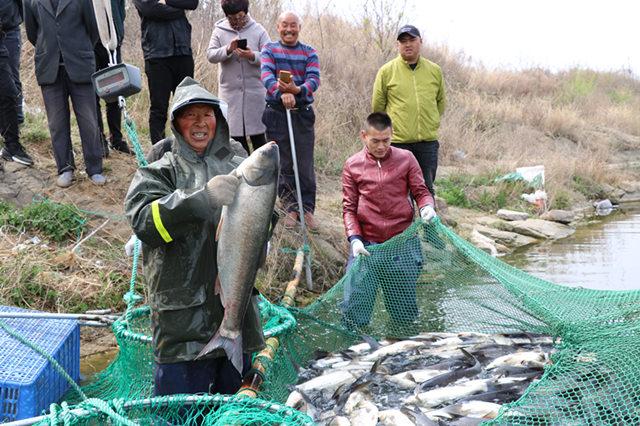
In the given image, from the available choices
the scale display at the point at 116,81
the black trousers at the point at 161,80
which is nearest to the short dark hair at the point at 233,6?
the black trousers at the point at 161,80

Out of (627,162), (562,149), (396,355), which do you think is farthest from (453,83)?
(396,355)

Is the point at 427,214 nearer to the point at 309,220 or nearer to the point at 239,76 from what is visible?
the point at 309,220

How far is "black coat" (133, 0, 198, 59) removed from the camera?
8203 mm

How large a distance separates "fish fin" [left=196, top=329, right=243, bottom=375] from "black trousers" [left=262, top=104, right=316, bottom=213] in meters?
4.52

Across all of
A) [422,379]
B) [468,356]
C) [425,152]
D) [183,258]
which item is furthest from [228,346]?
[425,152]

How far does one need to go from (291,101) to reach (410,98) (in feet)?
4.75

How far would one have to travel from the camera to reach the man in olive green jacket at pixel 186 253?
386cm

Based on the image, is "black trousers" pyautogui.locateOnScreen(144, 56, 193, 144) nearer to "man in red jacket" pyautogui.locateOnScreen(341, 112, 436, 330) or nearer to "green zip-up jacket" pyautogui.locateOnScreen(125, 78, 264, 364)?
"man in red jacket" pyautogui.locateOnScreen(341, 112, 436, 330)

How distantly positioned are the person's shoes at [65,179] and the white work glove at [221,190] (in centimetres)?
549

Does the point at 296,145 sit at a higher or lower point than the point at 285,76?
lower

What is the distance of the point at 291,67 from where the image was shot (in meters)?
8.25

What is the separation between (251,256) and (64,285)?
410 centimetres

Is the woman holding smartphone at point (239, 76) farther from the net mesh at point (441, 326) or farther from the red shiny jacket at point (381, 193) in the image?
the net mesh at point (441, 326)

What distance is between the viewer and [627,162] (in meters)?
22.8
